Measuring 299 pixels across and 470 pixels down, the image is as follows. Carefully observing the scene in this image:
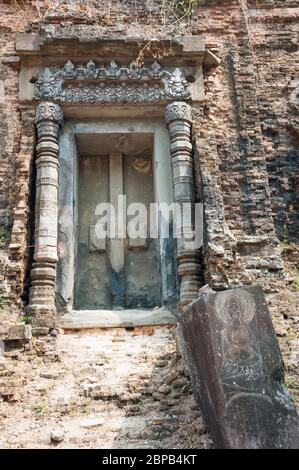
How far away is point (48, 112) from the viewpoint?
7.20 meters

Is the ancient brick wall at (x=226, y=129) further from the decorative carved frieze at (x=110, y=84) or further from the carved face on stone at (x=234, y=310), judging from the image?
the carved face on stone at (x=234, y=310)

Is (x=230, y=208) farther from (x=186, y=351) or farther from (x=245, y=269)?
(x=186, y=351)

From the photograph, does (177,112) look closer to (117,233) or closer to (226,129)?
(226,129)

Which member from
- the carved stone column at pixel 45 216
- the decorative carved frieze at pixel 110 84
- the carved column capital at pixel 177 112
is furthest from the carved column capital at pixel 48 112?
the carved column capital at pixel 177 112

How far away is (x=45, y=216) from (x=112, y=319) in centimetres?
159

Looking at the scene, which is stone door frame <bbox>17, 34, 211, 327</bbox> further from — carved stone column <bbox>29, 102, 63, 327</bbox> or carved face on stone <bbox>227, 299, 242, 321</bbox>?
carved face on stone <bbox>227, 299, 242, 321</bbox>

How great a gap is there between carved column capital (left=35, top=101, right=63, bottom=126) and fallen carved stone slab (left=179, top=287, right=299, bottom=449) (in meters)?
4.19

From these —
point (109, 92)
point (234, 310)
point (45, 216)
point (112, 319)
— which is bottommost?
point (234, 310)

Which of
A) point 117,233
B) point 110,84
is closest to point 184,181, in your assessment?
point 117,233

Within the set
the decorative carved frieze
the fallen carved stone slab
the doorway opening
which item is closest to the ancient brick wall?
the decorative carved frieze

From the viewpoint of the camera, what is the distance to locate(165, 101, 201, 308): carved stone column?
21.7 ft

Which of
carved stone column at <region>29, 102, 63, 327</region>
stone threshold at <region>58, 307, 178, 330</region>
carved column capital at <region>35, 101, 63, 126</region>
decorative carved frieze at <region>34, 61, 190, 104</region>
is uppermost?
decorative carved frieze at <region>34, 61, 190, 104</region>

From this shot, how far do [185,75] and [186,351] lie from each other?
4.59 metres

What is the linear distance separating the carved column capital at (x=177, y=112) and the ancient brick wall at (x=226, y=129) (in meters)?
0.14
